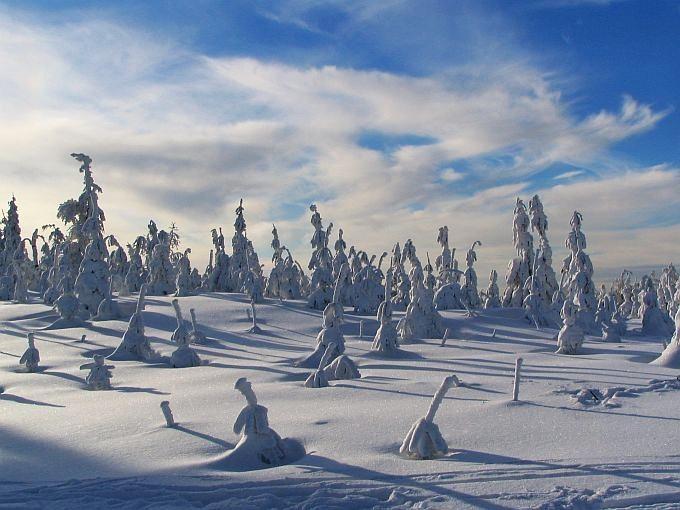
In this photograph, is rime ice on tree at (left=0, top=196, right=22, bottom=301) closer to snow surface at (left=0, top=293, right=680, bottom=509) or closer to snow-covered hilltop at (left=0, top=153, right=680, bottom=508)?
snow-covered hilltop at (left=0, top=153, right=680, bottom=508)

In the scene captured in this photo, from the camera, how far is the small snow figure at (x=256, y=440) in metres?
7.77

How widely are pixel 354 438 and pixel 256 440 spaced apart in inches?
62.3

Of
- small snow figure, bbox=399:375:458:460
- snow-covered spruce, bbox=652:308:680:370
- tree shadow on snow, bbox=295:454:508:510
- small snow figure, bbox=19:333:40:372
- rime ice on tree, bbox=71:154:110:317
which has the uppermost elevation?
rime ice on tree, bbox=71:154:110:317

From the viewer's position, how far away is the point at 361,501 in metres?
6.16

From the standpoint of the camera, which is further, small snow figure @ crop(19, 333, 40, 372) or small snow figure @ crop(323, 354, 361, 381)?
small snow figure @ crop(19, 333, 40, 372)

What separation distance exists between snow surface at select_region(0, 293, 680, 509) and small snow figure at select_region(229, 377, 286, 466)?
1.18 ft

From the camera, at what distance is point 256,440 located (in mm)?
7875

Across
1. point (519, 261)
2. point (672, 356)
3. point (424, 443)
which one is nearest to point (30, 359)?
point (424, 443)

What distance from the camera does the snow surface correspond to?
634cm

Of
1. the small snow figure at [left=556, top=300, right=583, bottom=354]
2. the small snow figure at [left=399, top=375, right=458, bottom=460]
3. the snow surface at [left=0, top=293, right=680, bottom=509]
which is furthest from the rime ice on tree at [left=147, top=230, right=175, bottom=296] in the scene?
the small snow figure at [left=399, top=375, right=458, bottom=460]

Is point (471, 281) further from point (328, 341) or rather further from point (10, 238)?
point (10, 238)

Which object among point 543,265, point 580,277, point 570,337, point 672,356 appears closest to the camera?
point 672,356

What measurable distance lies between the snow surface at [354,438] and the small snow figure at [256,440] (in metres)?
0.36

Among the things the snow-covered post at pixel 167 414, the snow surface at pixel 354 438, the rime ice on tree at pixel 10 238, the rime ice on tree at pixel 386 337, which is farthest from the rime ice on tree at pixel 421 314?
the rime ice on tree at pixel 10 238
